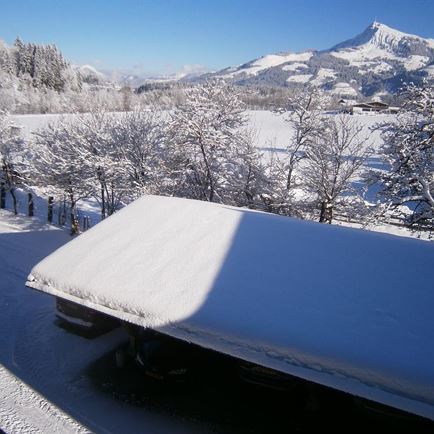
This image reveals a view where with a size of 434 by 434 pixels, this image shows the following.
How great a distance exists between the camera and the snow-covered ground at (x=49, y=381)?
256 inches

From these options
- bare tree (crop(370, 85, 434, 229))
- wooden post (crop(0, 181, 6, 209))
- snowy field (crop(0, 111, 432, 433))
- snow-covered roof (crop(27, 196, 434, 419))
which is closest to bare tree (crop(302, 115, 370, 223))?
bare tree (crop(370, 85, 434, 229))

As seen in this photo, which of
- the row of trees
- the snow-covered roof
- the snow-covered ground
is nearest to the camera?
the snow-covered roof

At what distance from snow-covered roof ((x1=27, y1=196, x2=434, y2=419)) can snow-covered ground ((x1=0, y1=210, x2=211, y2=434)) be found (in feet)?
6.81

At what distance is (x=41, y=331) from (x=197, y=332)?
6033 millimetres

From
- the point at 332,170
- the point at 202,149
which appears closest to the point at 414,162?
the point at 332,170

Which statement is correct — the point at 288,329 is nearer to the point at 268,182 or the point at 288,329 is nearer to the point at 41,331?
the point at 41,331

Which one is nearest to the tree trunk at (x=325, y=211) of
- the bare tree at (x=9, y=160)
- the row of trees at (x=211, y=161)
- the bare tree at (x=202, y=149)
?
the row of trees at (x=211, y=161)

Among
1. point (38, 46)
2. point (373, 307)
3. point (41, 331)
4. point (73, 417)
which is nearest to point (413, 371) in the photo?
point (373, 307)

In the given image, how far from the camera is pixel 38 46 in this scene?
9006cm

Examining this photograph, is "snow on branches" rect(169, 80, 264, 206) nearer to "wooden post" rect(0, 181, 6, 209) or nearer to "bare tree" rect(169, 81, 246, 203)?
"bare tree" rect(169, 81, 246, 203)

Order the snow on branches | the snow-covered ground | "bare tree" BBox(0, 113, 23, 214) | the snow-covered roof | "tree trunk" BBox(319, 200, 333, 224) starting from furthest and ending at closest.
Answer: "bare tree" BBox(0, 113, 23, 214), the snow on branches, "tree trunk" BBox(319, 200, 333, 224), the snow-covered ground, the snow-covered roof

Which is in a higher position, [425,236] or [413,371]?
[413,371]

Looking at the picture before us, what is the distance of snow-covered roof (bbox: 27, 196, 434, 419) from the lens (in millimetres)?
4883

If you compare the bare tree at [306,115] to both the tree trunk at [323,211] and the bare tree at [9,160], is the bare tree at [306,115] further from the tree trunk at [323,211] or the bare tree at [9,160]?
the bare tree at [9,160]
